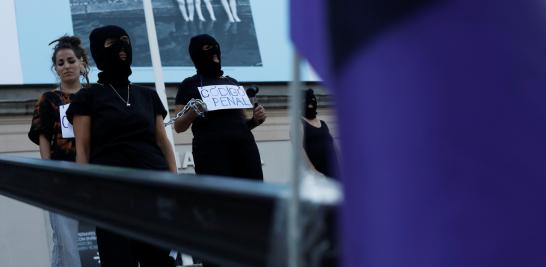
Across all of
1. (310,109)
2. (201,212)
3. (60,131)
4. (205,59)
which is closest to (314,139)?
(310,109)

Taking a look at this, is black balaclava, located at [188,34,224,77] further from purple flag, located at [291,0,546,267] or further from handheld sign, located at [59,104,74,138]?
purple flag, located at [291,0,546,267]

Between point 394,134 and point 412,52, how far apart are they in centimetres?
8

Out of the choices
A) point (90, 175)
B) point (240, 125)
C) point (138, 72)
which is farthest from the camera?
point (138, 72)

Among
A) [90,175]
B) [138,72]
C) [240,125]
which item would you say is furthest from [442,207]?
[138,72]

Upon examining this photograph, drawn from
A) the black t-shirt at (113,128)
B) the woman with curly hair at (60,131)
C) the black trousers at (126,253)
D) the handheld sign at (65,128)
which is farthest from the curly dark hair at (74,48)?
the black trousers at (126,253)

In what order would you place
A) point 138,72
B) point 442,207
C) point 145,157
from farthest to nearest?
point 138,72
point 145,157
point 442,207

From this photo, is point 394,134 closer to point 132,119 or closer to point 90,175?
point 90,175

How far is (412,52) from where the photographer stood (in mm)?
926

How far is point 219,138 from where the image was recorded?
5.63 meters

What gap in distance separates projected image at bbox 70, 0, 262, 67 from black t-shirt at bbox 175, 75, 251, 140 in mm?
7345

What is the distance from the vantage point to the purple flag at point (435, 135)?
2.99 ft

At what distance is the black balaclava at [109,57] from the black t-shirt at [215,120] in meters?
0.91

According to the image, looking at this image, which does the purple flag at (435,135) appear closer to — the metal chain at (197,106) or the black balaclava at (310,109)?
the metal chain at (197,106)

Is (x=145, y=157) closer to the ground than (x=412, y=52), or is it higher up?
closer to the ground
